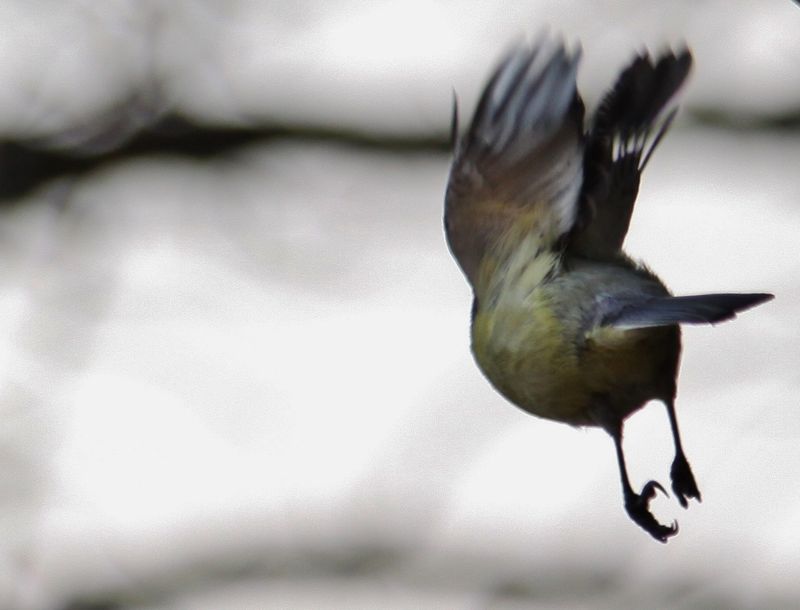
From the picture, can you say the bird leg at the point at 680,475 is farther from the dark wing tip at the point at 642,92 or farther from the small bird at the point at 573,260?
the dark wing tip at the point at 642,92

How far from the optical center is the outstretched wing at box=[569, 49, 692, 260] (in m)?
2.88

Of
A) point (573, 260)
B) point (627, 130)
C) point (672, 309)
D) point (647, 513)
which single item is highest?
point (627, 130)

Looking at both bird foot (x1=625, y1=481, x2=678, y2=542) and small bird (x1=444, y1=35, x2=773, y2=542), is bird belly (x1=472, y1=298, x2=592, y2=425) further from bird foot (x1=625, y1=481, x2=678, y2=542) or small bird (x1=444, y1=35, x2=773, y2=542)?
bird foot (x1=625, y1=481, x2=678, y2=542)

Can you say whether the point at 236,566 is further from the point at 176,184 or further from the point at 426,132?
the point at 426,132

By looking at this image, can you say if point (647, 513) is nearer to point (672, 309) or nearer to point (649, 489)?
point (649, 489)

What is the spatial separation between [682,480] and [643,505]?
3.8 inches

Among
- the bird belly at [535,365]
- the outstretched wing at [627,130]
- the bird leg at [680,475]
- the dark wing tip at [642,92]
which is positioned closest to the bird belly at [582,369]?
the bird belly at [535,365]

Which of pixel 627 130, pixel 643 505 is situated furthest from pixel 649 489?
pixel 627 130

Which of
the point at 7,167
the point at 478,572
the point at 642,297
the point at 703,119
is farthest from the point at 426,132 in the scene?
the point at 642,297

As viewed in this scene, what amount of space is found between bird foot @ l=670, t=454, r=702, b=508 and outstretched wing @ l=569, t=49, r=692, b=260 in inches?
19.8

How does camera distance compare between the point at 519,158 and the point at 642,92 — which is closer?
the point at 642,92

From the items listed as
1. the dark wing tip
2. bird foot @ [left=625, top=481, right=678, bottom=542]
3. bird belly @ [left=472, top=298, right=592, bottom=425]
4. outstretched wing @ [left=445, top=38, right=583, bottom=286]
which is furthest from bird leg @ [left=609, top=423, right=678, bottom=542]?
the dark wing tip

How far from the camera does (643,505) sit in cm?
288

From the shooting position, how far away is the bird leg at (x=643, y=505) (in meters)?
2.82
